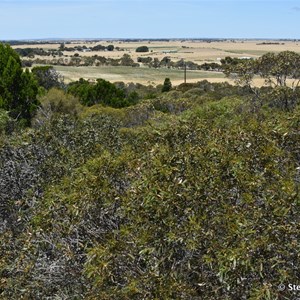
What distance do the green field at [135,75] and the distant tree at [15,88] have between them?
43.2 meters

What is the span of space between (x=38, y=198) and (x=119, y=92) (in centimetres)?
2816

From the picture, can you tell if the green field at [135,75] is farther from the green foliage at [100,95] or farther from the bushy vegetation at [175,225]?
the bushy vegetation at [175,225]

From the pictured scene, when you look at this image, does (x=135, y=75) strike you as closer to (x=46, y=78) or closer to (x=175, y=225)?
(x=46, y=78)

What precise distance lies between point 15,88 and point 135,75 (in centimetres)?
5450

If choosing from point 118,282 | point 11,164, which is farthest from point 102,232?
point 11,164

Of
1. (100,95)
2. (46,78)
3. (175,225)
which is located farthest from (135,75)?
(175,225)

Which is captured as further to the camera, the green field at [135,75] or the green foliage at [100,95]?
the green field at [135,75]

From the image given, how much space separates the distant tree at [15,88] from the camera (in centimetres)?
2453

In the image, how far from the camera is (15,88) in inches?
995

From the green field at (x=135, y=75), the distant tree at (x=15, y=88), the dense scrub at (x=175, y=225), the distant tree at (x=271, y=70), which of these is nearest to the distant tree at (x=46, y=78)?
the distant tree at (x=15, y=88)

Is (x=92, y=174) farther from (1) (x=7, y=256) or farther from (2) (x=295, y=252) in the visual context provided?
(2) (x=295, y=252)

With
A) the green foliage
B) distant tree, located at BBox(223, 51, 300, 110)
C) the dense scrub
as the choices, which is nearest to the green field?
the green foliage

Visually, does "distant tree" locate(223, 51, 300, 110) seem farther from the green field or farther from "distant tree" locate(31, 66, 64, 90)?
the green field

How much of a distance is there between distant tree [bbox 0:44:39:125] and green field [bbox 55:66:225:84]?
43.2 metres
